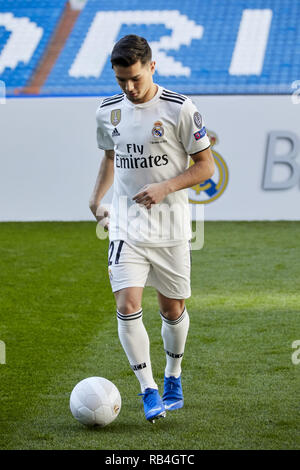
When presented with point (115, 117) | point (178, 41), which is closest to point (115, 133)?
point (115, 117)

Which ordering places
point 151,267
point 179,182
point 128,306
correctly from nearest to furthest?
1. point 179,182
2. point 128,306
3. point 151,267

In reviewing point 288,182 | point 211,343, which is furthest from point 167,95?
point 288,182

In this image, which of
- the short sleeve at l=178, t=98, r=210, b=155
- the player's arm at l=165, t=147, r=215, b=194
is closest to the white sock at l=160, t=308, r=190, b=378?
the player's arm at l=165, t=147, r=215, b=194

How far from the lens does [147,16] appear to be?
14758 mm

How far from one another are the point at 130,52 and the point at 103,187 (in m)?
0.73

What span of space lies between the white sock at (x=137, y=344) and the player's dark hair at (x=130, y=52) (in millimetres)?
1046

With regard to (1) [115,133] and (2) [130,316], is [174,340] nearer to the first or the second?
(2) [130,316]

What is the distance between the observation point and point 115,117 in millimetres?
3389

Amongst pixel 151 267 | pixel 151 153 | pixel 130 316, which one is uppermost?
pixel 151 153

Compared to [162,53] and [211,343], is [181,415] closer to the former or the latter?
[211,343]

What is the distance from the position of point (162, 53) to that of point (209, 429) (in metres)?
11.3

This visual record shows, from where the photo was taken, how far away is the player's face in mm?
3109

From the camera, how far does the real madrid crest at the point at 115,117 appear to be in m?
3.38

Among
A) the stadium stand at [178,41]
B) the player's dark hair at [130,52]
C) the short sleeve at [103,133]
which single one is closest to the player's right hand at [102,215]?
the short sleeve at [103,133]
